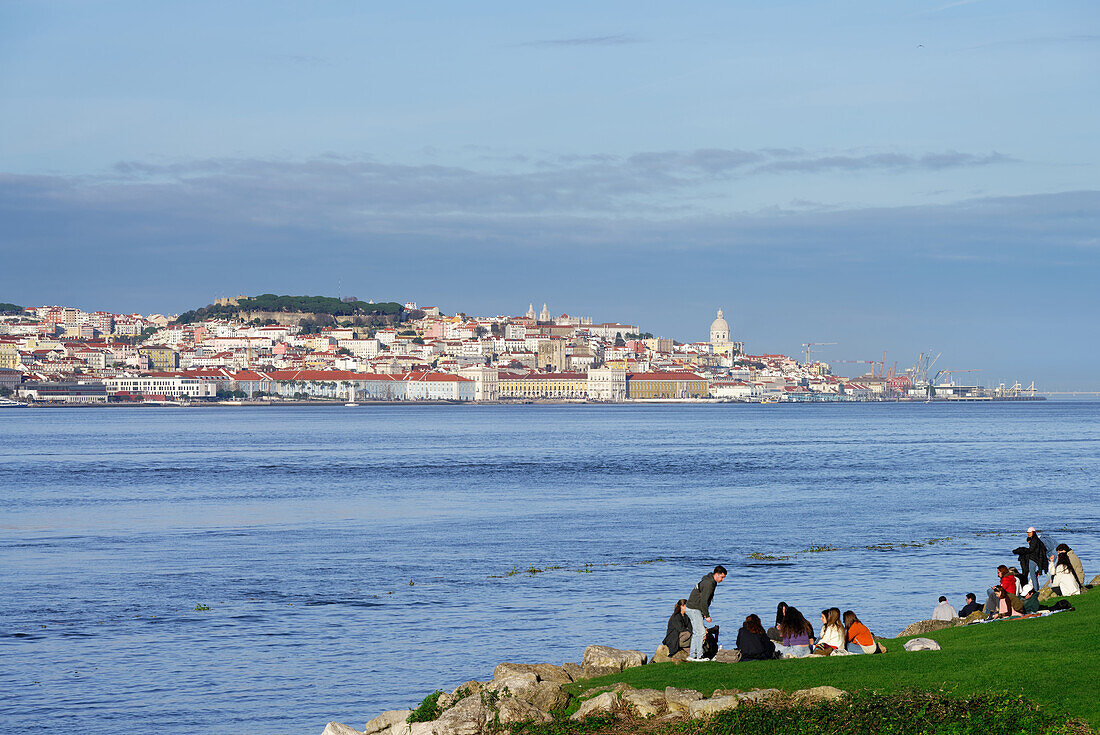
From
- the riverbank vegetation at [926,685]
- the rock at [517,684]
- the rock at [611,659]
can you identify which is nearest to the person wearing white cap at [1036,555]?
the riverbank vegetation at [926,685]

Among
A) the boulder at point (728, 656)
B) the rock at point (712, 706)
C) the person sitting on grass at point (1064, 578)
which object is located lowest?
the boulder at point (728, 656)

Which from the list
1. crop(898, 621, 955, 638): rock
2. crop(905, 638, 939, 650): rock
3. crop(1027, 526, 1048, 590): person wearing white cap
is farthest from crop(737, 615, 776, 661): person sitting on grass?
crop(1027, 526, 1048, 590): person wearing white cap

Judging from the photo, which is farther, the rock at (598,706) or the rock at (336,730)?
the rock at (336,730)

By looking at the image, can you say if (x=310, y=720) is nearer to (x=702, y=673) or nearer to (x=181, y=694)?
(x=181, y=694)

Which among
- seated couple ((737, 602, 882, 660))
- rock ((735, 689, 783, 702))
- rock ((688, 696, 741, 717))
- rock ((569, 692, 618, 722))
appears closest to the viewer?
rock ((688, 696, 741, 717))

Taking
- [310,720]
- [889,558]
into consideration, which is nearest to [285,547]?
[889,558]

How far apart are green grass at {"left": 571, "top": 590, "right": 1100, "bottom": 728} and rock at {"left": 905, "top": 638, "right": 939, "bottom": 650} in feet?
0.46

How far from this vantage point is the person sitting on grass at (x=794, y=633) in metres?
12.7

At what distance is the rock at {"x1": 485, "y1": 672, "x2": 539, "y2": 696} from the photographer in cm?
1116

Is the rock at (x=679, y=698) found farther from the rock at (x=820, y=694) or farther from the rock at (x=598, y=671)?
the rock at (x=598, y=671)

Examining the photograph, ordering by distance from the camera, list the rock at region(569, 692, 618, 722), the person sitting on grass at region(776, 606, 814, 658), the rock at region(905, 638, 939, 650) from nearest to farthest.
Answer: the rock at region(569, 692, 618, 722)
the rock at region(905, 638, 939, 650)
the person sitting on grass at region(776, 606, 814, 658)

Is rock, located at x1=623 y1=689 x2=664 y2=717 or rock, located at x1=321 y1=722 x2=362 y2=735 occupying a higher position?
rock, located at x1=623 y1=689 x2=664 y2=717

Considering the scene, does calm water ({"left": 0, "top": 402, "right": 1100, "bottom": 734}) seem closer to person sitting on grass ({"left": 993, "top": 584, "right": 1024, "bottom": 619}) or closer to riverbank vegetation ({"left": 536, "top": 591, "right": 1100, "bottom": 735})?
person sitting on grass ({"left": 993, "top": 584, "right": 1024, "bottom": 619})

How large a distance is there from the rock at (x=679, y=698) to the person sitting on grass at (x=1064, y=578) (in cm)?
A: 653
